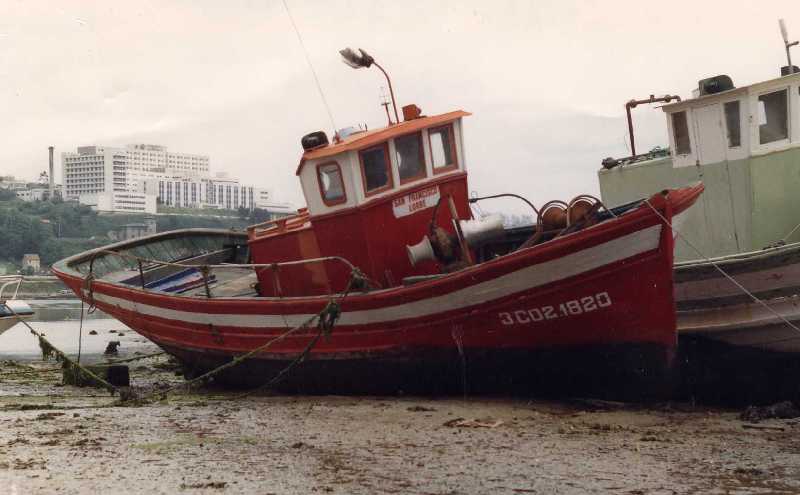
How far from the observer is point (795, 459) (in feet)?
27.0

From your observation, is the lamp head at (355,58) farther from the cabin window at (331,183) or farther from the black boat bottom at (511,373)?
the black boat bottom at (511,373)

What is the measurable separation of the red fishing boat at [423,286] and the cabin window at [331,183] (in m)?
0.01

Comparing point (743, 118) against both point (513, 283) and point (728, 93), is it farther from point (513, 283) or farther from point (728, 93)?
point (513, 283)

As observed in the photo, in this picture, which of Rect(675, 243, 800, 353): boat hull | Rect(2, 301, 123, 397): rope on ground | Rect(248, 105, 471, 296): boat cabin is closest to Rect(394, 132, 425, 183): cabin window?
Rect(248, 105, 471, 296): boat cabin

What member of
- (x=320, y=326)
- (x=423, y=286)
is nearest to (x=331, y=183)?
(x=320, y=326)

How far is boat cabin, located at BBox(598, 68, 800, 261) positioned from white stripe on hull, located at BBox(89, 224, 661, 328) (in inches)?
90.1

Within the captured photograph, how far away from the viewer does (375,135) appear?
12461 mm

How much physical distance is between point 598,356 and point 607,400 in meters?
0.64

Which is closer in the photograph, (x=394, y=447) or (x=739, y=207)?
(x=394, y=447)

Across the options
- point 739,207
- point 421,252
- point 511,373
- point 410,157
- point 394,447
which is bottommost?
point 394,447

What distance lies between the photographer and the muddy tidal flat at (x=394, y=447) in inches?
290

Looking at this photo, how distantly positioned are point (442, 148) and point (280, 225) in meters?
2.51

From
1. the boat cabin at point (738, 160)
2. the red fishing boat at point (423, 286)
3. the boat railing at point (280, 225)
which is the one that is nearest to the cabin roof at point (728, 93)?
the boat cabin at point (738, 160)

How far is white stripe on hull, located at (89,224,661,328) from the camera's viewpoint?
1025 centimetres
